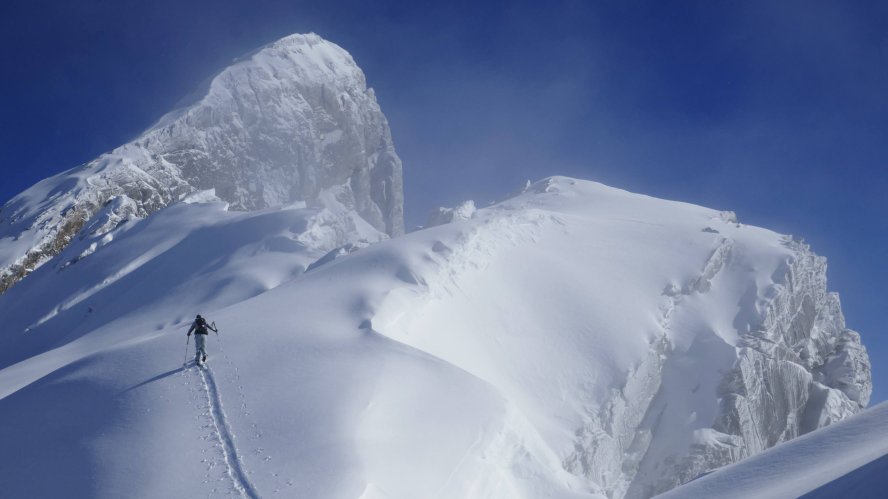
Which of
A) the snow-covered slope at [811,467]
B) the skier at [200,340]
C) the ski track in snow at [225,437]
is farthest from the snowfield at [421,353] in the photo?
the snow-covered slope at [811,467]

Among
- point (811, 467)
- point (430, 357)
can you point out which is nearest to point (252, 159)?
point (430, 357)

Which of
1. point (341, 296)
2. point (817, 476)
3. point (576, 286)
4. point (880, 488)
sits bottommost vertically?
point (880, 488)

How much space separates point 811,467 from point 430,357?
11273mm

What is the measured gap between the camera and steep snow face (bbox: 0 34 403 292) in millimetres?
85688

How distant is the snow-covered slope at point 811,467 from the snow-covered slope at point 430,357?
4416 mm

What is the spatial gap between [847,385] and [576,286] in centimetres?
1754

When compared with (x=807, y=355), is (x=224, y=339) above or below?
below

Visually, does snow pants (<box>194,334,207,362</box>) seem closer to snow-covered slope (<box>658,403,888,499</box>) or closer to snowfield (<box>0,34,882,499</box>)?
snowfield (<box>0,34,882,499</box>)

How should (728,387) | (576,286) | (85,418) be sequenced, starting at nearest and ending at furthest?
(85,418) → (728,387) → (576,286)

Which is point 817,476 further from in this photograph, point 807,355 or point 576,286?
point 807,355

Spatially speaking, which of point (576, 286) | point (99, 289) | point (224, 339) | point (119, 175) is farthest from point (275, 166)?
point (224, 339)

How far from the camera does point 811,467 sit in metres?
15.4

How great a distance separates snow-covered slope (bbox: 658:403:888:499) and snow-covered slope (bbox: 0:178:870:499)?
4416 millimetres

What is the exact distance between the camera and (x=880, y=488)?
10.8 meters
